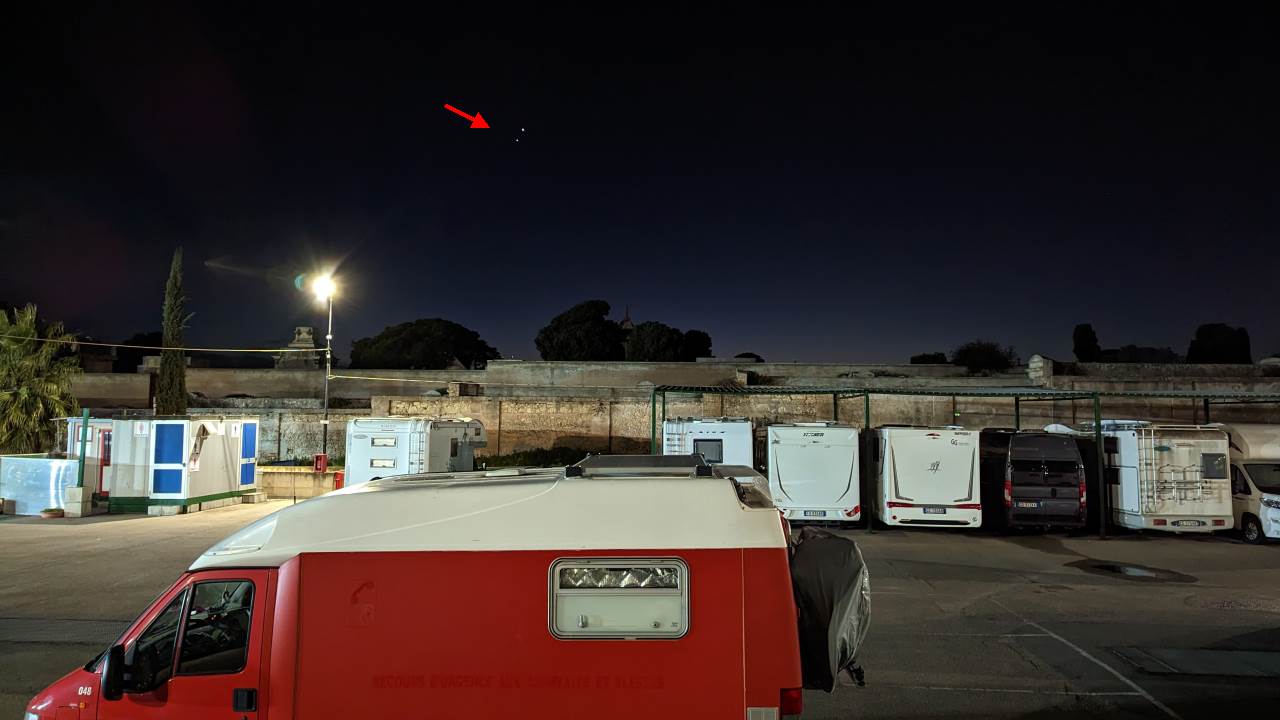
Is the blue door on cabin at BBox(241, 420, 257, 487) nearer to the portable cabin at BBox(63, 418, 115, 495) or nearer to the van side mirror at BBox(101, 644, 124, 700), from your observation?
the portable cabin at BBox(63, 418, 115, 495)

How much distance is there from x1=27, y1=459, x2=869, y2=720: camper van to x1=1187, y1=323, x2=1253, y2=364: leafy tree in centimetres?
5477

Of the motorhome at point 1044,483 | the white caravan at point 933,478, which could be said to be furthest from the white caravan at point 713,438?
the motorhome at point 1044,483

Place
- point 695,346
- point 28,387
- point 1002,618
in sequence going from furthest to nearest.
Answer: point 695,346
point 28,387
point 1002,618

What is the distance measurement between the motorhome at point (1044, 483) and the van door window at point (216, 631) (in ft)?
49.9

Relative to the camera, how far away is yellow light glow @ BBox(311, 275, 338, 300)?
2056cm

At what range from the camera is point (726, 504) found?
369 centimetres

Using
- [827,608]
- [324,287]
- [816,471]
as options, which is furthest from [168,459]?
[827,608]

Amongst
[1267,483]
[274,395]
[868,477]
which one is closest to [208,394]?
[274,395]

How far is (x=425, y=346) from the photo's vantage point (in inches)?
2628

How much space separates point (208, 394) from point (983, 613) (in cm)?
4217

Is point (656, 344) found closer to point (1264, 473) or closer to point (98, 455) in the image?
point (98, 455)

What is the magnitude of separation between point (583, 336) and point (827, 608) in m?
58.1

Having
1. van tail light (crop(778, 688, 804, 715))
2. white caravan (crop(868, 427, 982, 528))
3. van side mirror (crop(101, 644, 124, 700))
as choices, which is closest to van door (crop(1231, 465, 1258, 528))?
white caravan (crop(868, 427, 982, 528))

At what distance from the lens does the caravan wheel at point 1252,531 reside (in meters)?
14.6
